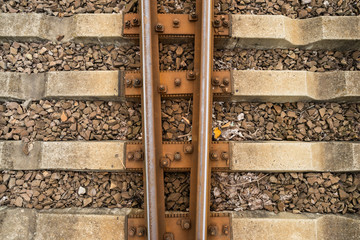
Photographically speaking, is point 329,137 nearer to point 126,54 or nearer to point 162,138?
point 162,138

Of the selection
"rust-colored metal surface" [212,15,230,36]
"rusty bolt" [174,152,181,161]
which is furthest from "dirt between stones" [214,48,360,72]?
"rusty bolt" [174,152,181,161]

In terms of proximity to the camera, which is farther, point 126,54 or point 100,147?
point 126,54

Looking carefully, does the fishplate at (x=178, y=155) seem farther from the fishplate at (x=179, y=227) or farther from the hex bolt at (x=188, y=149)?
the fishplate at (x=179, y=227)

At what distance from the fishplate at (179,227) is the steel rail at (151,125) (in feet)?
0.39

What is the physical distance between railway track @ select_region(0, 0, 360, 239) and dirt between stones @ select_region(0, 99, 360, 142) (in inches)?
0.6

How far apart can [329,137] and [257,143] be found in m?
1.06

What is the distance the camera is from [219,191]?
301 centimetres

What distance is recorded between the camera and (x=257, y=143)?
2965 millimetres

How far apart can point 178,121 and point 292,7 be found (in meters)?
2.40

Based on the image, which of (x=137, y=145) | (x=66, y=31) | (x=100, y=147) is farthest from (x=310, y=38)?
(x=66, y=31)

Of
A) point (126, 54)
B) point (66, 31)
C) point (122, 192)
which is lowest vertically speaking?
point (122, 192)

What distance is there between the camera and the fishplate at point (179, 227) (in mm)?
2709

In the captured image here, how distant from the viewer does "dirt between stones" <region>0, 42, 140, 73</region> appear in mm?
3215

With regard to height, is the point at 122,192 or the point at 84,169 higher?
the point at 84,169
